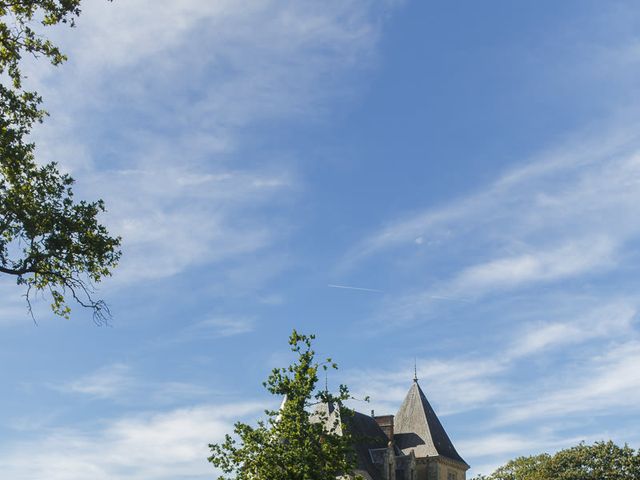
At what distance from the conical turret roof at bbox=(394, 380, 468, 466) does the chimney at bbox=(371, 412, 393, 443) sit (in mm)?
2117

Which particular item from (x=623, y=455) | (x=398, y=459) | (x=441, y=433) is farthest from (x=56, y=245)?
(x=623, y=455)

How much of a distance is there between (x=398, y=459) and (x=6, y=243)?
5066 centimetres

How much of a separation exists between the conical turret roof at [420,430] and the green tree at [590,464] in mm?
7446

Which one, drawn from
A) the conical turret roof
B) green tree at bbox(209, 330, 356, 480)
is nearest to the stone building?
the conical turret roof

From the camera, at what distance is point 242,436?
36625 mm

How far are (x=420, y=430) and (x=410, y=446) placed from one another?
1912mm

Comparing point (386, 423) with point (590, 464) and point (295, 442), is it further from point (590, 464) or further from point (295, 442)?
point (295, 442)

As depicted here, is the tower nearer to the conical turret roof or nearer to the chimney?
the conical turret roof

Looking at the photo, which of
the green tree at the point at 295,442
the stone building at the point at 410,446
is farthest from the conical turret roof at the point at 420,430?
the green tree at the point at 295,442

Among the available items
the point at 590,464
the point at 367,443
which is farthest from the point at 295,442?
the point at 590,464

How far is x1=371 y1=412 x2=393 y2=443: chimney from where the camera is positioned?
70331 mm

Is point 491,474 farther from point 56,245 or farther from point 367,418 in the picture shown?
point 56,245

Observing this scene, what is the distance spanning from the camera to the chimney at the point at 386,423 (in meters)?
70.3

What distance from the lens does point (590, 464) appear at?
78.2m
